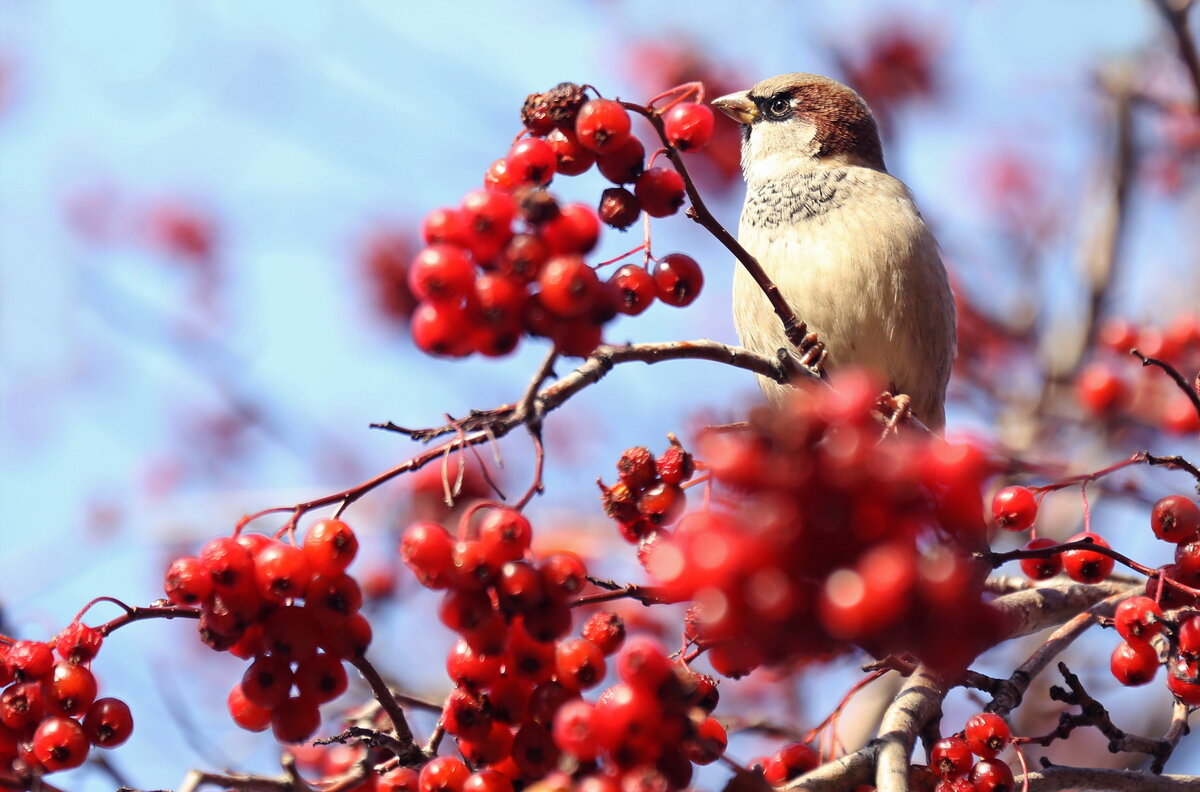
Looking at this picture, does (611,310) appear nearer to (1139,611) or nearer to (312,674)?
(312,674)

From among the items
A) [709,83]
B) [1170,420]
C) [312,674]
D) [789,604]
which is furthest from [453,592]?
[709,83]

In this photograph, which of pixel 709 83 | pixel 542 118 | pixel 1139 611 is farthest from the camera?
pixel 709 83

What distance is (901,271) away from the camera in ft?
9.85

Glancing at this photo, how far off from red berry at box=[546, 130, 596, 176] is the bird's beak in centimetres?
223

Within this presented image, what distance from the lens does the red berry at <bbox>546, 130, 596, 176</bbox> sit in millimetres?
1513

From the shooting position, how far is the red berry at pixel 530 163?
1.43m

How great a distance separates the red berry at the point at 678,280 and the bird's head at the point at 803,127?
1.90 m

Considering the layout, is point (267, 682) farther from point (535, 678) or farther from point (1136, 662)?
point (1136, 662)

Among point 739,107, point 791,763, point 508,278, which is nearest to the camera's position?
point 508,278

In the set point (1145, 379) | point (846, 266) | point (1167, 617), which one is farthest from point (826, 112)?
point (1167, 617)

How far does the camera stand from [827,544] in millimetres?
1009

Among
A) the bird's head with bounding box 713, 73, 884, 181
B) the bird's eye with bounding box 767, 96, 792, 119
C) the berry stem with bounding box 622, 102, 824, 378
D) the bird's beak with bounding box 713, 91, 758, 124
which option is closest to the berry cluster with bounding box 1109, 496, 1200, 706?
the berry stem with bounding box 622, 102, 824, 378

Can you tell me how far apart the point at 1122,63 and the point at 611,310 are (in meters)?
3.78

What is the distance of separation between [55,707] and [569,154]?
961mm
